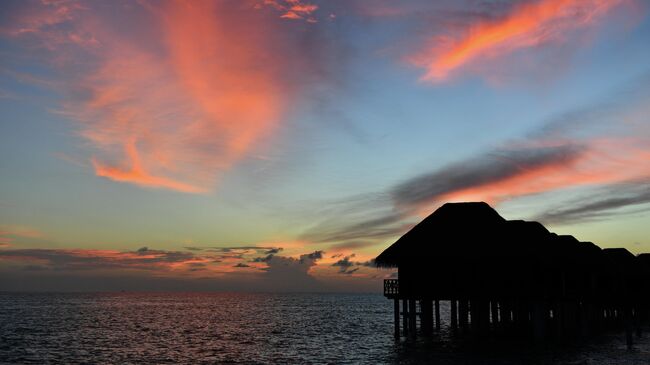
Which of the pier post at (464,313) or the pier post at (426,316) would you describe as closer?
the pier post at (426,316)

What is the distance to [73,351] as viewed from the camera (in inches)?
1825

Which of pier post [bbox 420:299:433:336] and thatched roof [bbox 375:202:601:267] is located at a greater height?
thatched roof [bbox 375:202:601:267]

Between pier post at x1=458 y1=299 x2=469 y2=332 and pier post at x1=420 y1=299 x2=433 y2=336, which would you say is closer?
pier post at x1=420 y1=299 x2=433 y2=336

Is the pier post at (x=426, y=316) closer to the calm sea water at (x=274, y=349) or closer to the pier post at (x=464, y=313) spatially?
the calm sea water at (x=274, y=349)

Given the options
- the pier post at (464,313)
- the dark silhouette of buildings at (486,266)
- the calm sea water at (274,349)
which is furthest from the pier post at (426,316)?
the pier post at (464,313)

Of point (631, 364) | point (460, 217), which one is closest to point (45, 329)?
point (460, 217)

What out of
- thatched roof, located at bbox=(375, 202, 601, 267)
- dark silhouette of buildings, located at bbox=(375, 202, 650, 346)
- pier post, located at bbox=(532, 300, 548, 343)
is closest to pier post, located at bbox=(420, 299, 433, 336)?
dark silhouette of buildings, located at bbox=(375, 202, 650, 346)

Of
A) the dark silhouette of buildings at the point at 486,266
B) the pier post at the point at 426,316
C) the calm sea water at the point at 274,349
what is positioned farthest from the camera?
the pier post at the point at 426,316

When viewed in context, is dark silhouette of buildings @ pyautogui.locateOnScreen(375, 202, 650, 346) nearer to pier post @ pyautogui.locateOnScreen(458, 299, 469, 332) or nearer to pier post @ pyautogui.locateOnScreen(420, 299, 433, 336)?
pier post @ pyautogui.locateOnScreen(420, 299, 433, 336)

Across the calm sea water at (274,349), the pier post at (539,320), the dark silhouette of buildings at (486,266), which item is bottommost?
the calm sea water at (274,349)

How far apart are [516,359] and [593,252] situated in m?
20.0

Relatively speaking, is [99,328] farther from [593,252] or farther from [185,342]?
[593,252]

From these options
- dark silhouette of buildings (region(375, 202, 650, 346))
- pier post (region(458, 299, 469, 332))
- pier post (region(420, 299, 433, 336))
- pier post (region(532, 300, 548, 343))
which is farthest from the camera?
pier post (region(458, 299, 469, 332))

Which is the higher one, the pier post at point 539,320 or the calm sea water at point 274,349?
the pier post at point 539,320
